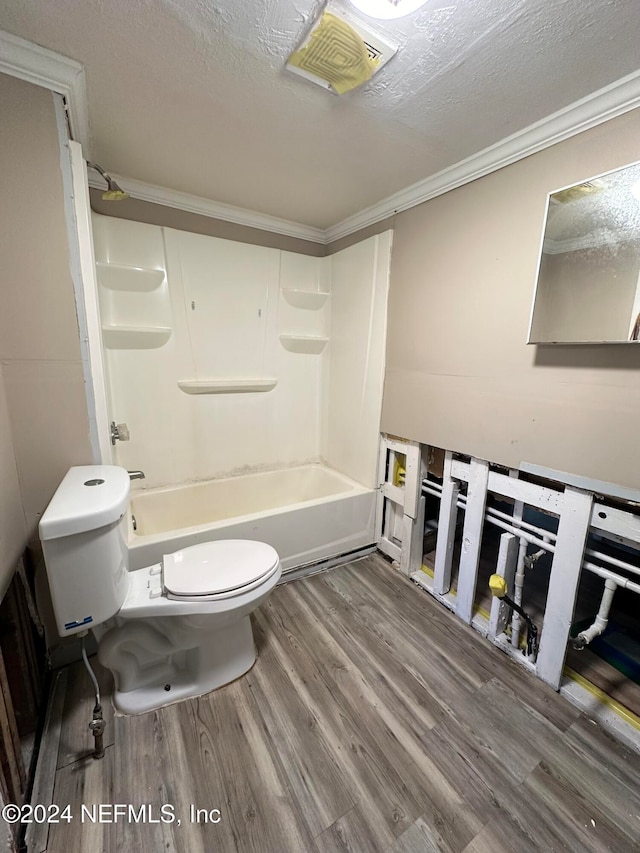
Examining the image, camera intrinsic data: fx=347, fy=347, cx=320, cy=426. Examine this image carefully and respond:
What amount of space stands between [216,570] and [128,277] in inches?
67.3

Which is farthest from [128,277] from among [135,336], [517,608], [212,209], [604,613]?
[604,613]

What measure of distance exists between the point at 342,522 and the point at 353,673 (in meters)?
0.85

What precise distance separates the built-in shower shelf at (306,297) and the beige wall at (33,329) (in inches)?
57.5

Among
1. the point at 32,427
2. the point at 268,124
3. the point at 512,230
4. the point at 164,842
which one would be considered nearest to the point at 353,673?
the point at 164,842

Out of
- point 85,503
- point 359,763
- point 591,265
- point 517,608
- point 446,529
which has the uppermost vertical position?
point 591,265

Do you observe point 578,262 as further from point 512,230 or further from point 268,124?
point 268,124

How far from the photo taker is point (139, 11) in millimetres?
910

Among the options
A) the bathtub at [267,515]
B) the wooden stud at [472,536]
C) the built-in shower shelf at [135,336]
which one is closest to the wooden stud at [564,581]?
the wooden stud at [472,536]

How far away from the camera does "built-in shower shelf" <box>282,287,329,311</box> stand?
2.50m

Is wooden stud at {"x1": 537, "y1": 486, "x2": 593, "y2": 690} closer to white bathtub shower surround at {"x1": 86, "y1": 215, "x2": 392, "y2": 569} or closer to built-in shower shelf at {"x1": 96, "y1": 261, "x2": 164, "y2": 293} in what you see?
white bathtub shower surround at {"x1": 86, "y1": 215, "x2": 392, "y2": 569}

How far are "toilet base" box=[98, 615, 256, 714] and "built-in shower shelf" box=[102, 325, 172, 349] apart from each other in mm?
1493

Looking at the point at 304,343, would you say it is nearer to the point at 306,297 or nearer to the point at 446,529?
the point at 306,297

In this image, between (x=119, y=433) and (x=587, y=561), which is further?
(x=119, y=433)

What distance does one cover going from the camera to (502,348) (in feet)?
4.94
